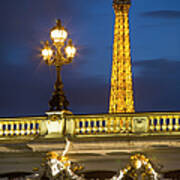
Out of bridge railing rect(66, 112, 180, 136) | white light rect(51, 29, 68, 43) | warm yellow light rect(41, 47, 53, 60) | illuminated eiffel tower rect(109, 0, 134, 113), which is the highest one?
illuminated eiffel tower rect(109, 0, 134, 113)

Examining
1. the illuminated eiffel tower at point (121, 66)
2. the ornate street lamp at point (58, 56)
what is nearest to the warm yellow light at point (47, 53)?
the ornate street lamp at point (58, 56)

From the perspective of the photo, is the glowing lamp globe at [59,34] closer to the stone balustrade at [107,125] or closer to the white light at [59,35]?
the white light at [59,35]

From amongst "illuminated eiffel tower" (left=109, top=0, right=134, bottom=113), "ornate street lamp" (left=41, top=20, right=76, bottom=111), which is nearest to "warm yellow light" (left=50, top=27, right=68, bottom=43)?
"ornate street lamp" (left=41, top=20, right=76, bottom=111)

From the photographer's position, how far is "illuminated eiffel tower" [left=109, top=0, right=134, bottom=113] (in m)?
72.4

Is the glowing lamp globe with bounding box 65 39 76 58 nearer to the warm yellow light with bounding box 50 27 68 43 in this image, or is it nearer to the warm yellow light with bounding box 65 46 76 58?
the warm yellow light with bounding box 65 46 76 58

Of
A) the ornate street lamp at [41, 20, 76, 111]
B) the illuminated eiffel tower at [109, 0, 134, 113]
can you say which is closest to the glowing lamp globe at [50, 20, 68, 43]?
the ornate street lamp at [41, 20, 76, 111]

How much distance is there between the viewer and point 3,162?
73.8ft

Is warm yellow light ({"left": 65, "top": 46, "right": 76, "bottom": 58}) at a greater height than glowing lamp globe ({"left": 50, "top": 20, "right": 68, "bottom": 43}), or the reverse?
glowing lamp globe ({"left": 50, "top": 20, "right": 68, "bottom": 43})

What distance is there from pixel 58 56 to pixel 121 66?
5516cm

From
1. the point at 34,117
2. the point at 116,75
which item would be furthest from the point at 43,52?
the point at 116,75

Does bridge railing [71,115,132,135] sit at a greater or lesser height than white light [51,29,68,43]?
lesser

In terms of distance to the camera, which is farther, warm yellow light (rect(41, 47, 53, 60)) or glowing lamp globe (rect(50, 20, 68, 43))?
warm yellow light (rect(41, 47, 53, 60))

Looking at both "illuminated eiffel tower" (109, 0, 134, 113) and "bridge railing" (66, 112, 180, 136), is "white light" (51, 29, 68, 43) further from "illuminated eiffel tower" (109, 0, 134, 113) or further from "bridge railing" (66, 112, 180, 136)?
"illuminated eiffel tower" (109, 0, 134, 113)

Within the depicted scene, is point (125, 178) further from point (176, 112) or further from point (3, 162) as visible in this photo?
point (3, 162)
